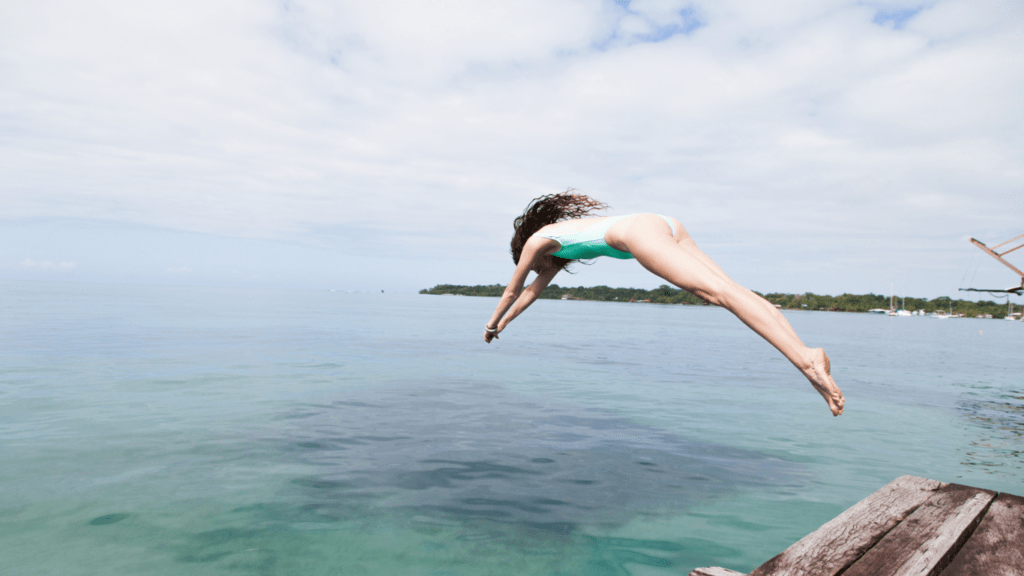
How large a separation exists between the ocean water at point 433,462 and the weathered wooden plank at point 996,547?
255cm

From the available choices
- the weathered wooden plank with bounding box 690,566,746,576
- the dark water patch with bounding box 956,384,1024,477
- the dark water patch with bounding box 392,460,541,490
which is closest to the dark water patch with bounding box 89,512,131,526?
the dark water patch with bounding box 392,460,541,490

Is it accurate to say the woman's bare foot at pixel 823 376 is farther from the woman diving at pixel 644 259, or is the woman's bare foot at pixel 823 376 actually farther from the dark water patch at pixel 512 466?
the dark water patch at pixel 512 466

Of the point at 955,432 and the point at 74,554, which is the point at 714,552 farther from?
the point at 955,432

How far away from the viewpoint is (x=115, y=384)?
14453 mm

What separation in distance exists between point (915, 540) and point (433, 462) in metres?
6.60

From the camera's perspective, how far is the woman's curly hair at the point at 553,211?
6.09m

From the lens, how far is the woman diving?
3.46 metres

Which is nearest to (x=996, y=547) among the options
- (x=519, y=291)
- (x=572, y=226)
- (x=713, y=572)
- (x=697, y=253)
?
(x=713, y=572)

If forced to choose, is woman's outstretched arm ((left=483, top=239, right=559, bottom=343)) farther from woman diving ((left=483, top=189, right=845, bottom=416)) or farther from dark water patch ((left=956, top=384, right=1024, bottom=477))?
dark water patch ((left=956, top=384, right=1024, bottom=477))

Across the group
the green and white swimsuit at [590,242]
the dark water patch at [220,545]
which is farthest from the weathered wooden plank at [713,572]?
the dark water patch at [220,545]

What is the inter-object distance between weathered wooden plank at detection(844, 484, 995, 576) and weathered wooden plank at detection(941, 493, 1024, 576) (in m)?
0.05

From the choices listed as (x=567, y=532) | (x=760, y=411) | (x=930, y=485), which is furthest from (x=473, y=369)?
(x=930, y=485)

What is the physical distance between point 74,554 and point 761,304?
7049mm

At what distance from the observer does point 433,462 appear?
8711 mm
